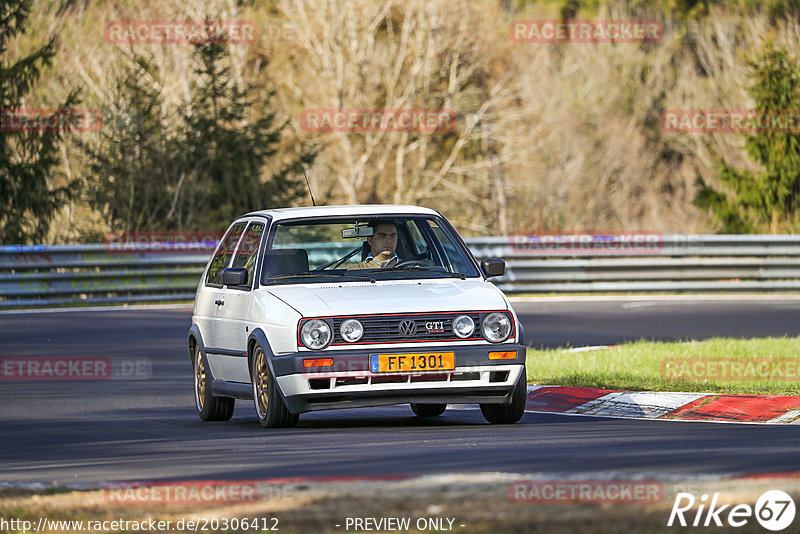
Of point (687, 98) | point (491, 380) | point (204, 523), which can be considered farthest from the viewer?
point (687, 98)

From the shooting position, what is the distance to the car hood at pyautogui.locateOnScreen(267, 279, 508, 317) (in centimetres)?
1078

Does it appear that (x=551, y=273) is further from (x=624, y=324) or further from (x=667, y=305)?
(x=624, y=324)

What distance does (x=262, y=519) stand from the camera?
670 cm

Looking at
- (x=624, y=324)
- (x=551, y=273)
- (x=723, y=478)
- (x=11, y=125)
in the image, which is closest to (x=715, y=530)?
(x=723, y=478)

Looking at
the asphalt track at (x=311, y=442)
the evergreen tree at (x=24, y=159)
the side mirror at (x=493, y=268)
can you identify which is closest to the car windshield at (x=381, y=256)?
the side mirror at (x=493, y=268)

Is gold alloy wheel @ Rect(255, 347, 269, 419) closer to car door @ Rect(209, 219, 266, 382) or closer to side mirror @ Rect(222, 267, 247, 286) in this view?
car door @ Rect(209, 219, 266, 382)

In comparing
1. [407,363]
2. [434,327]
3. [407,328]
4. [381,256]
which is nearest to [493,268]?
[381,256]

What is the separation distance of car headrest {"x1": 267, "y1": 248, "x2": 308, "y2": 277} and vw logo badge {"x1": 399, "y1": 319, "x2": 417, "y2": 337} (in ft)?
4.23

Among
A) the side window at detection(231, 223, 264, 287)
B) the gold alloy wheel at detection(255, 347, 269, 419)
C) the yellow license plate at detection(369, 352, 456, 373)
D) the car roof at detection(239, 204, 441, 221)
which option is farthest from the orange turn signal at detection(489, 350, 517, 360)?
the side window at detection(231, 223, 264, 287)

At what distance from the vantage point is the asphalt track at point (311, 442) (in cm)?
841

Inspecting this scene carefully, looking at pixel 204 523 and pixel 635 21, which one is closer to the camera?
pixel 204 523

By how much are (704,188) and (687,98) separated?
2680 centimetres

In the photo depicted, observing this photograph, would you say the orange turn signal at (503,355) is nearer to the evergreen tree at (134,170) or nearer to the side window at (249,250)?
the side window at (249,250)

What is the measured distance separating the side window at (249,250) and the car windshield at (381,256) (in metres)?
0.18
